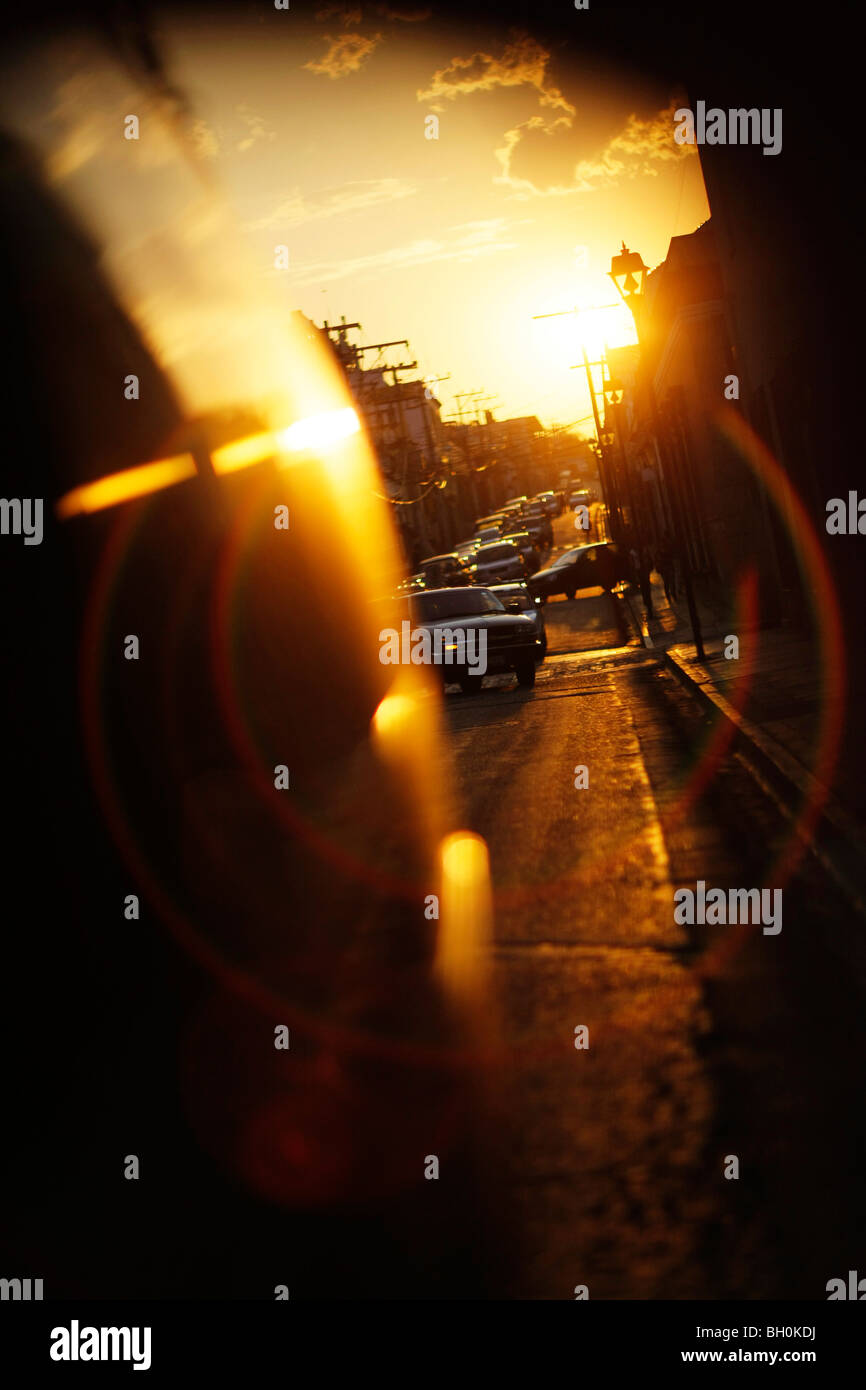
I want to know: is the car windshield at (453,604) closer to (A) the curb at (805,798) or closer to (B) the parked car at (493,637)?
(B) the parked car at (493,637)

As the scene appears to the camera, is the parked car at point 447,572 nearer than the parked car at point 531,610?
No

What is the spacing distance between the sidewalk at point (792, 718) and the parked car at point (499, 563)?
113 ft

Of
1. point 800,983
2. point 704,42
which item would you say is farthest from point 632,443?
point 800,983

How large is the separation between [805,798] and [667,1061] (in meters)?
4.41

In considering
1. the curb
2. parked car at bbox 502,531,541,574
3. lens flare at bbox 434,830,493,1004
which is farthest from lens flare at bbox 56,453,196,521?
parked car at bbox 502,531,541,574

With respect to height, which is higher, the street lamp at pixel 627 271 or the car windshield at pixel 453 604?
the street lamp at pixel 627 271

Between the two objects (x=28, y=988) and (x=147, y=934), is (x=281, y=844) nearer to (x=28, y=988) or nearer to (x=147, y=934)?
(x=147, y=934)

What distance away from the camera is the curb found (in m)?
7.59

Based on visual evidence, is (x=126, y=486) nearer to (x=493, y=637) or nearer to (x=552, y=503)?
(x=493, y=637)

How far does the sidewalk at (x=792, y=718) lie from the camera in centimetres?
844

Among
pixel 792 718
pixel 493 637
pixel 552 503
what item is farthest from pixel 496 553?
pixel 552 503

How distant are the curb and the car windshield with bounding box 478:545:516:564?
4790cm

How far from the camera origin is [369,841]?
10977 millimetres

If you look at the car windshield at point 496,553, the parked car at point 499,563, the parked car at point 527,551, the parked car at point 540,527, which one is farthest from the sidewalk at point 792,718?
the parked car at point 540,527
